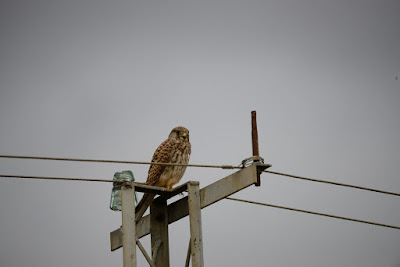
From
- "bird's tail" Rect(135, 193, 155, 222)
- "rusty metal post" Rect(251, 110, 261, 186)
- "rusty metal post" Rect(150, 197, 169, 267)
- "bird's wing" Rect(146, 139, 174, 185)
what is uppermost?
"rusty metal post" Rect(251, 110, 261, 186)

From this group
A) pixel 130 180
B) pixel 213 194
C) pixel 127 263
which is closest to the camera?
pixel 127 263

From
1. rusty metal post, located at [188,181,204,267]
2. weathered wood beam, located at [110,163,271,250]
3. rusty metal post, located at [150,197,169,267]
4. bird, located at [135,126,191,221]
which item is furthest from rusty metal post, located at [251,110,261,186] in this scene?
bird, located at [135,126,191,221]

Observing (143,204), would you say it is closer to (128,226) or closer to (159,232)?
(159,232)

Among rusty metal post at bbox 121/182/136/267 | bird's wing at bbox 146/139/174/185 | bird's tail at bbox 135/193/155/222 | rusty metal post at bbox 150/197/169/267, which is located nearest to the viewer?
rusty metal post at bbox 121/182/136/267

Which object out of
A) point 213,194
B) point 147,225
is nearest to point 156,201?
point 147,225

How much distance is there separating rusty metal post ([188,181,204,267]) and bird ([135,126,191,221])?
6.45ft

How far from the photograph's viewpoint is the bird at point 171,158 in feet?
31.8

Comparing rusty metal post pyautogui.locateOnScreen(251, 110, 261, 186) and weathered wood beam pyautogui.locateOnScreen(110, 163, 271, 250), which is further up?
rusty metal post pyautogui.locateOnScreen(251, 110, 261, 186)

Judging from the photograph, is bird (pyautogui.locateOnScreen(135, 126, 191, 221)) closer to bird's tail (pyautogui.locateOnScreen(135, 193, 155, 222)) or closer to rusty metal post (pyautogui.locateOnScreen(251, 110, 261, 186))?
bird's tail (pyautogui.locateOnScreen(135, 193, 155, 222))

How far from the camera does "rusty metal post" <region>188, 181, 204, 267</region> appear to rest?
292 inches

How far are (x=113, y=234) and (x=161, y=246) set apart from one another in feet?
2.93

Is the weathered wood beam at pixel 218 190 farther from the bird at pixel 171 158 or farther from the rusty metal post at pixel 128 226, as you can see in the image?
the bird at pixel 171 158

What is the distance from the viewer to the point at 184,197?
27.1ft

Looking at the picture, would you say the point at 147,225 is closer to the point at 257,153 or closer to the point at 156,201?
the point at 156,201
